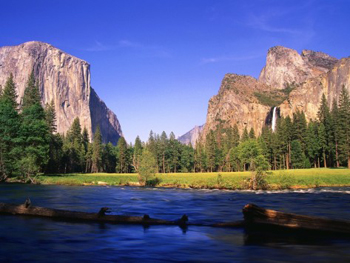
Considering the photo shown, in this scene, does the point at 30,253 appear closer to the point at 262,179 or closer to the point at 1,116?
the point at 262,179

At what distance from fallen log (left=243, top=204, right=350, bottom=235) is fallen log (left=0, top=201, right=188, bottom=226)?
3.28 meters

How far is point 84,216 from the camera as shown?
535 inches

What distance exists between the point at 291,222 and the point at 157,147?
118732 millimetres

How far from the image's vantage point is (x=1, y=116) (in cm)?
5166

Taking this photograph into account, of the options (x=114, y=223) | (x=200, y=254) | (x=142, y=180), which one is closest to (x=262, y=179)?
(x=142, y=180)

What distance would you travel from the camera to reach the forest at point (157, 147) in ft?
170

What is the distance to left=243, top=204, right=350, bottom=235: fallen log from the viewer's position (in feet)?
33.5

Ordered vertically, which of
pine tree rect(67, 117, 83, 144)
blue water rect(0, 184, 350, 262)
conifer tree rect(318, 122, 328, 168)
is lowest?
blue water rect(0, 184, 350, 262)

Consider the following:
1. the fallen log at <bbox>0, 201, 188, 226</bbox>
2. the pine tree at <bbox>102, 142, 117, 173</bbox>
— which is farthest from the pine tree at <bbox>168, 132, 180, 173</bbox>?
the fallen log at <bbox>0, 201, 188, 226</bbox>

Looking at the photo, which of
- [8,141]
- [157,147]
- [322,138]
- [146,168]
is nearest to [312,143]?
[322,138]

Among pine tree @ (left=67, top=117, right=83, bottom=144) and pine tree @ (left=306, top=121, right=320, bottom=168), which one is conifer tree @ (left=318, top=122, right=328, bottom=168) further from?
pine tree @ (left=67, top=117, right=83, bottom=144)

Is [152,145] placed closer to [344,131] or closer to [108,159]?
[108,159]

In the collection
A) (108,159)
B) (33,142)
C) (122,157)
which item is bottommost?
(108,159)

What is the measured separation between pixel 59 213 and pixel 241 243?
8745 millimetres
